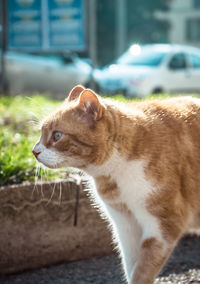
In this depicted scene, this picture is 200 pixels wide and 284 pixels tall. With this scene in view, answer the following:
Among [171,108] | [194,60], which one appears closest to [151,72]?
[194,60]

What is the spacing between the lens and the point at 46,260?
14.4 ft

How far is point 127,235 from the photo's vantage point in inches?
140

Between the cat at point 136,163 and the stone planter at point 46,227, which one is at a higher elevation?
the cat at point 136,163

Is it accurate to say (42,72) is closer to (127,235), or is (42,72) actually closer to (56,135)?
(127,235)

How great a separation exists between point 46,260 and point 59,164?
1358 mm

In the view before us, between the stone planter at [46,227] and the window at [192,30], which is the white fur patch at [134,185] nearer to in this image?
the stone planter at [46,227]

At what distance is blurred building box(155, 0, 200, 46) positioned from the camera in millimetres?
40844

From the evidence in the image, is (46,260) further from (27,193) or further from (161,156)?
(161,156)

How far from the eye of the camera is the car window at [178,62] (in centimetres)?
1617

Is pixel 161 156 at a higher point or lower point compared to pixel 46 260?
higher

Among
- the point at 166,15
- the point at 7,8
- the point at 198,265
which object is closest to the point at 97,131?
the point at 198,265

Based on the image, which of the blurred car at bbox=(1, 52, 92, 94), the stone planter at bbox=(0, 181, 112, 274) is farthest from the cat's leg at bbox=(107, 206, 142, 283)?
the blurred car at bbox=(1, 52, 92, 94)

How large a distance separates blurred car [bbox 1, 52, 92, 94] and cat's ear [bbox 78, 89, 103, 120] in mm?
12975

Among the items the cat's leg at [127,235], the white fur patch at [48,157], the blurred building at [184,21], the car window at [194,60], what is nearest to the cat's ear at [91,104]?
the white fur patch at [48,157]
